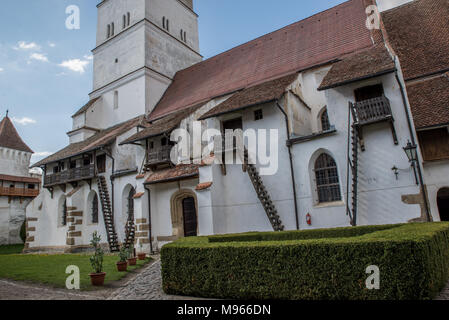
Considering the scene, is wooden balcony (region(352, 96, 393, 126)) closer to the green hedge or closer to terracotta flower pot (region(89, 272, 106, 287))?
the green hedge

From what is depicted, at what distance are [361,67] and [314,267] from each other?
10780mm

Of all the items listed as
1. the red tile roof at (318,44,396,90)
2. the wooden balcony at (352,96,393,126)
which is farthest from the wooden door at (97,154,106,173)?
the wooden balcony at (352,96,393,126)

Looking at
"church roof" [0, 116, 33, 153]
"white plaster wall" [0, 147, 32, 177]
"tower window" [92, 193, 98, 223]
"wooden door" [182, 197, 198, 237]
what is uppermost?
"church roof" [0, 116, 33, 153]

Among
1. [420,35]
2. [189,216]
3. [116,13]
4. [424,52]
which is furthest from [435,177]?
[116,13]

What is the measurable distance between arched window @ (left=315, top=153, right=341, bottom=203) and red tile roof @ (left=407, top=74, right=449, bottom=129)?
→ 3962 mm

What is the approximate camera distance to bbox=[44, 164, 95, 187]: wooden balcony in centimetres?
2314

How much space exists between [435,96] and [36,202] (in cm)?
3071

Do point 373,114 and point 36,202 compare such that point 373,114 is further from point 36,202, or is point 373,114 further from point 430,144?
point 36,202

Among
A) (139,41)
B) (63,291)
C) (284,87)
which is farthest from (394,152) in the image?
(139,41)

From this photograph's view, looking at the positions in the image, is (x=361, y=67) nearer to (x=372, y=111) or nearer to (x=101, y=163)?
(x=372, y=111)

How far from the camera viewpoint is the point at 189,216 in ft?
59.2

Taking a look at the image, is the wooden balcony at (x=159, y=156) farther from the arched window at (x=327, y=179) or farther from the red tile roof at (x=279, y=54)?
the arched window at (x=327, y=179)

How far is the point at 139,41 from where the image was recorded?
2891 centimetres

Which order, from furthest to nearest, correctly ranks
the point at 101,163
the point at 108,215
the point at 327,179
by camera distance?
the point at 101,163, the point at 108,215, the point at 327,179
